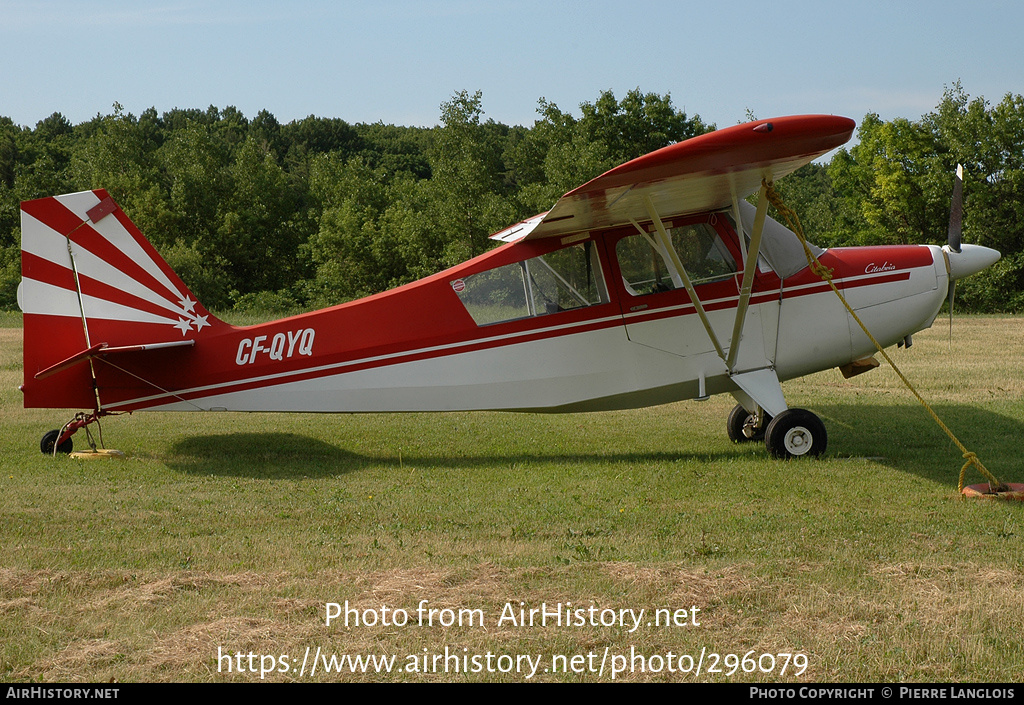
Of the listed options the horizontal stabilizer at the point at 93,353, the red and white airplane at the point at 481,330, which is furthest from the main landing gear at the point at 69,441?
the horizontal stabilizer at the point at 93,353

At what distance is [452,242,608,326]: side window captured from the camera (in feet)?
29.3

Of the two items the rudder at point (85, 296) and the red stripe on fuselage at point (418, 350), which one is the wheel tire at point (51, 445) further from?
the red stripe on fuselage at point (418, 350)

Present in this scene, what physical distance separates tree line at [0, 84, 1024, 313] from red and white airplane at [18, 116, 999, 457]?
25.1 meters

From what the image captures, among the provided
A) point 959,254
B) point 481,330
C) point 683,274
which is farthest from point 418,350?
point 959,254

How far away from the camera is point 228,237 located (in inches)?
1908

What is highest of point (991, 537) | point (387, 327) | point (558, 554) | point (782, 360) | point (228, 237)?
point (228, 237)

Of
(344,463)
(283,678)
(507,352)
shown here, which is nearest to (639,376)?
(507,352)

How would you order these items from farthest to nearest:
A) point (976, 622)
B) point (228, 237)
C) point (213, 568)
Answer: point (228, 237)
point (213, 568)
point (976, 622)

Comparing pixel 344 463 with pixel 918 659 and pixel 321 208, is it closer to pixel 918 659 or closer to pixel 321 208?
pixel 918 659

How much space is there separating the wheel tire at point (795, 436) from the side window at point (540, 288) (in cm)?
218

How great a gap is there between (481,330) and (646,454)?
2.35 metres

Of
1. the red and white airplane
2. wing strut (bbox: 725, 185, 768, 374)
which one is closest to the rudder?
the red and white airplane

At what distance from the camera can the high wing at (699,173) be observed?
22.3 ft

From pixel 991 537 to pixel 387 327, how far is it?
18.6 ft
